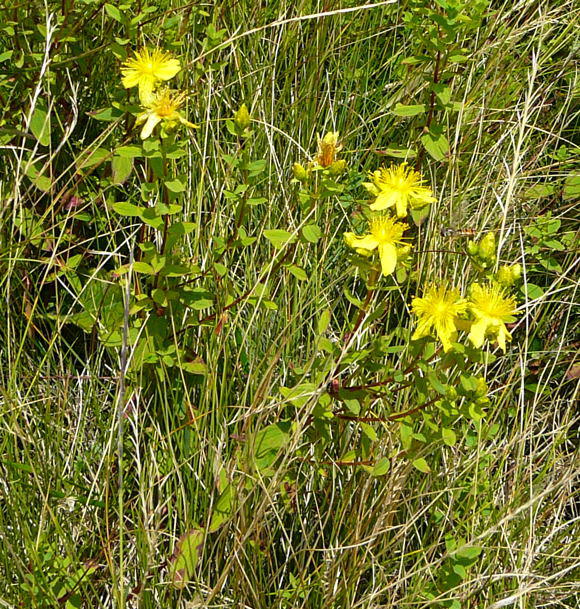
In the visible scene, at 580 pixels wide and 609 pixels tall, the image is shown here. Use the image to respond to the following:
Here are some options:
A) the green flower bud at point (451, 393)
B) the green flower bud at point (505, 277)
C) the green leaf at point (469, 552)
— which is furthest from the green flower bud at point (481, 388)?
the green leaf at point (469, 552)

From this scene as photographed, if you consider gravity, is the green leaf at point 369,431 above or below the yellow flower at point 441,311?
below

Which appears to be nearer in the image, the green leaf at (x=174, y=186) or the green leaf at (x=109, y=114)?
the green leaf at (x=174, y=186)

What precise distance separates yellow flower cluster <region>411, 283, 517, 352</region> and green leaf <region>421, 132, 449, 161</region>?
1.26 ft

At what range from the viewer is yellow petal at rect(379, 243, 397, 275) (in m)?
1.18

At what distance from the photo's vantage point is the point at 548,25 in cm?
192

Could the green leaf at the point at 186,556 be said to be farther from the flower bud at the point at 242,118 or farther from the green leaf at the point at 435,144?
the green leaf at the point at 435,144

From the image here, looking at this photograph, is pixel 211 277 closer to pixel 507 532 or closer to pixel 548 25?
pixel 507 532

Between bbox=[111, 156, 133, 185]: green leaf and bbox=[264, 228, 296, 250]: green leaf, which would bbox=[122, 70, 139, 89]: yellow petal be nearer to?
bbox=[111, 156, 133, 185]: green leaf

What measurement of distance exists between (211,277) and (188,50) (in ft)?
1.58

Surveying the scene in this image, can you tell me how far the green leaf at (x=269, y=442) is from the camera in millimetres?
1296

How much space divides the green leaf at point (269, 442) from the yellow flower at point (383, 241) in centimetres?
30

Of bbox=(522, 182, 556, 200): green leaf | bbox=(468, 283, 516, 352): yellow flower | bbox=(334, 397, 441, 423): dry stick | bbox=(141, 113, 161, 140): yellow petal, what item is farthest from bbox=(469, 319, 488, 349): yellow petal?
bbox=(522, 182, 556, 200): green leaf

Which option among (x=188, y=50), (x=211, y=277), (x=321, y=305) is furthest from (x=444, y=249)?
(x=188, y=50)

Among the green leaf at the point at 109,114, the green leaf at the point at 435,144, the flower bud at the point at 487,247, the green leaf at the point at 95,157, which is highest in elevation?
the green leaf at the point at 109,114
